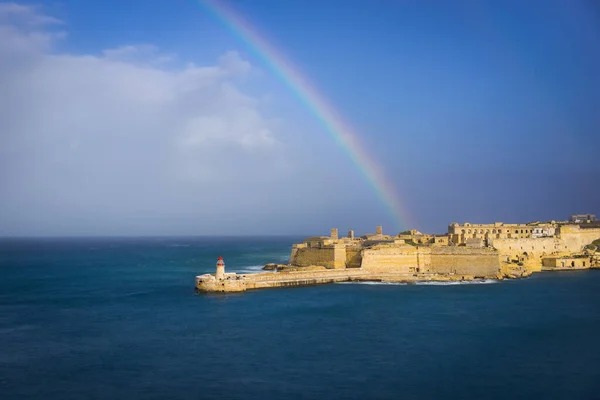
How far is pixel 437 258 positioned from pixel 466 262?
2106 millimetres

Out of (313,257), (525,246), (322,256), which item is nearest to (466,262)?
(525,246)

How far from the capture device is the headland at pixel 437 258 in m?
41.0

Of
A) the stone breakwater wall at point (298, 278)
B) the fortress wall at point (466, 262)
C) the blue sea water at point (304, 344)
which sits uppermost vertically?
the fortress wall at point (466, 262)

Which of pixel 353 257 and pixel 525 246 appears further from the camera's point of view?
pixel 525 246

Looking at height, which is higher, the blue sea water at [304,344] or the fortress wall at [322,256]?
the fortress wall at [322,256]

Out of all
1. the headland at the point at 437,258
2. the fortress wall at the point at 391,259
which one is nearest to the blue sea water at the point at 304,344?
the headland at the point at 437,258

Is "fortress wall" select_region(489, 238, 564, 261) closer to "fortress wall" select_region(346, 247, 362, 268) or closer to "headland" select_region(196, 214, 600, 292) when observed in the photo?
"headland" select_region(196, 214, 600, 292)

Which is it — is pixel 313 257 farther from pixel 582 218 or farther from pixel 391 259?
pixel 582 218

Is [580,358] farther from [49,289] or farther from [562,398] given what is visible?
[49,289]

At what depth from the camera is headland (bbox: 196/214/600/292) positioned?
135 ft

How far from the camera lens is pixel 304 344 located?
22578mm

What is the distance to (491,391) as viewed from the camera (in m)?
17.1

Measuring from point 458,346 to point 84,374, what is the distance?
1300 centimetres

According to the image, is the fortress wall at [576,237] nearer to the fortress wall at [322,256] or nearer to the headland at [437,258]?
the headland at [437,258]
